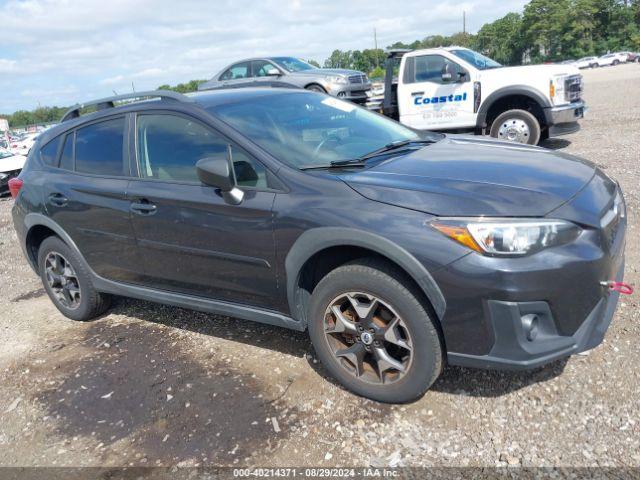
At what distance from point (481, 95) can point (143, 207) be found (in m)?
6.97

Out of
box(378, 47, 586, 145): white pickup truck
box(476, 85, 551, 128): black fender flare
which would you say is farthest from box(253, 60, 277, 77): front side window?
box(476, 85, 551, 128): black fender flare

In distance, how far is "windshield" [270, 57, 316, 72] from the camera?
1385 cm

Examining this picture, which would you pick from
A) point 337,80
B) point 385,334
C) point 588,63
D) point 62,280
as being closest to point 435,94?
point 337,80

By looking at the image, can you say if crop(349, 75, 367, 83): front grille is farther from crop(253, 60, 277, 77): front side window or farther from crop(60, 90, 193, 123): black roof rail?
crop(60, 90, 193, 123): black roof rail

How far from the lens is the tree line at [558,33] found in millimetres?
67812

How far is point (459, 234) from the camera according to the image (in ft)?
8.14

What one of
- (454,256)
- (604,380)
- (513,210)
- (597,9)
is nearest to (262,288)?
(454,256)

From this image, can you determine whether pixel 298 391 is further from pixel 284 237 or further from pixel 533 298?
pixel 533 298

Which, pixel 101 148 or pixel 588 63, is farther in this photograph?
pixel 588 63

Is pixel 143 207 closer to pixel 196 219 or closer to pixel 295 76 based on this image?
pixel 196 219

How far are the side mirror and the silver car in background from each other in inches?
401

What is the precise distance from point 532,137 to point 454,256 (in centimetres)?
699

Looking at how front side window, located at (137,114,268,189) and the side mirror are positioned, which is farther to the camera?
front side window, located at (137,114,268,189)

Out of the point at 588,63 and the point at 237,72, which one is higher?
the point at 237,72
